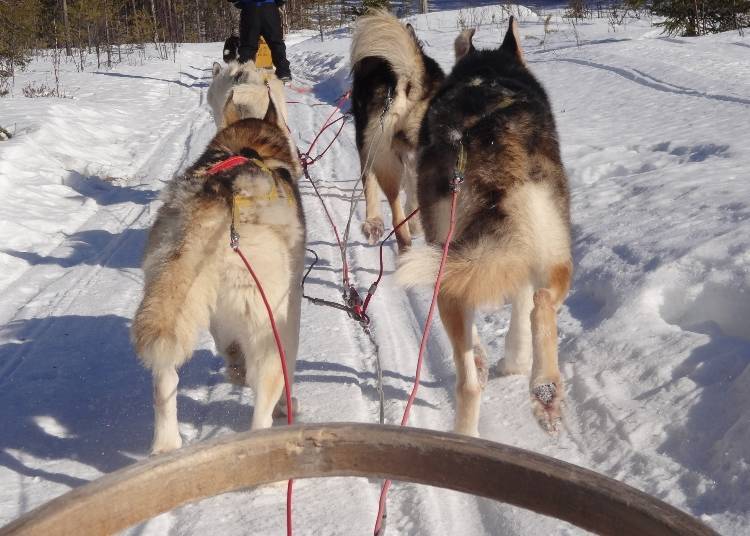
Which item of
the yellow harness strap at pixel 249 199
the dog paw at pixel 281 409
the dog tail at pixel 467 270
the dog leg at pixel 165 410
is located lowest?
the dog paw at pixel 281 409

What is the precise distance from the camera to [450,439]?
1518 millimetres

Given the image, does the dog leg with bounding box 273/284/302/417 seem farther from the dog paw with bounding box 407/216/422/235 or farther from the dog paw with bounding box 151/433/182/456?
the dog paw with bounding box 407/216/422/235

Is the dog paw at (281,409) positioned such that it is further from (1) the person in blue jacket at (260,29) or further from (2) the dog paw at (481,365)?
(1) the person in blue jacket at (260,29)

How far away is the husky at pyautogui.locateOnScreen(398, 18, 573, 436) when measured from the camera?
2.38 meters

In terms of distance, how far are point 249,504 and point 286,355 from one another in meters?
0.54

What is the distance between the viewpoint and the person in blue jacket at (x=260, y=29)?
27.2 feet

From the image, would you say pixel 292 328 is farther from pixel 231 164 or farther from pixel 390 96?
pixel 390 96

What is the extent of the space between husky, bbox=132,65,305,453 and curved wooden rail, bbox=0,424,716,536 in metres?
0.87

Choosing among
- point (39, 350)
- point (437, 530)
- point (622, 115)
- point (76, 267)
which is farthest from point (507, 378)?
point (622, 115)

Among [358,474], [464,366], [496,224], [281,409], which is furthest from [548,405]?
[281,409]

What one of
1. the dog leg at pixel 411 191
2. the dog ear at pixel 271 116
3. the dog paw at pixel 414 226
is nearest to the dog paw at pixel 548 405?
the dog leg at pixel 411 191

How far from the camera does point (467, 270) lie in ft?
7.81

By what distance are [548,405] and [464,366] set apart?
0.44m

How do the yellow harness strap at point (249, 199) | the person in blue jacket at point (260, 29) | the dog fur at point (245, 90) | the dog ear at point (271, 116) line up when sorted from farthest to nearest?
1. the person in blue jacket at point (260, 29)
2. the dog fur at point (245, 90)
3. the dog ear at point (271, 116)
4. the yellow harness strap at point (249, 199)
